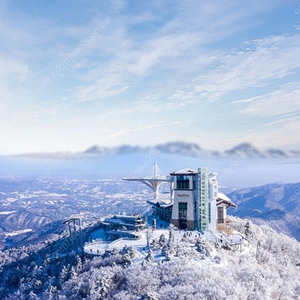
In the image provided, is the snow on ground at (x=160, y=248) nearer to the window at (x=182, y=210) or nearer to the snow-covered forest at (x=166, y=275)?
the snow-covered forest at (x=166, y=275)

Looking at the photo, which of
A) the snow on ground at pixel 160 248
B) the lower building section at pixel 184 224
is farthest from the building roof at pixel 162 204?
the snow on ground at pixel 160 248

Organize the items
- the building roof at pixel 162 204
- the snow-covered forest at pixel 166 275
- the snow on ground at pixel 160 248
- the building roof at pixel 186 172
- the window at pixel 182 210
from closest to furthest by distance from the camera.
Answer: the snow-covered forest at pixel 166 275 → the snow on ground at pixel 160 248 → the window at pixel 182 210 → the building roof at pixel 186 172 → the building roof at pixel 162 204

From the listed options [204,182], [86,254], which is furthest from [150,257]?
[204,182]

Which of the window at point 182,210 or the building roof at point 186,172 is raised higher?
the building roof at point 186,172

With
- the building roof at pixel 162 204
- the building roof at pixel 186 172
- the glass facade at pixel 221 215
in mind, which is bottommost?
the glass facade at pixel 221 215

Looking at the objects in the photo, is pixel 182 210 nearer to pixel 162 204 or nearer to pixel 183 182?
pixel 183 182

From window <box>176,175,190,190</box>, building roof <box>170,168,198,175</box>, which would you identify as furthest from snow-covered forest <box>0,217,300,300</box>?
building roof <box>170,168,198,175</box>

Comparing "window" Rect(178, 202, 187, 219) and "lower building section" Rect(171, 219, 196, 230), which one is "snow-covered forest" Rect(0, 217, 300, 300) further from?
"window" Rect(178, 202, 187, 219)

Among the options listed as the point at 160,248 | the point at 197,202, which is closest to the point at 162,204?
the point at 197,202
